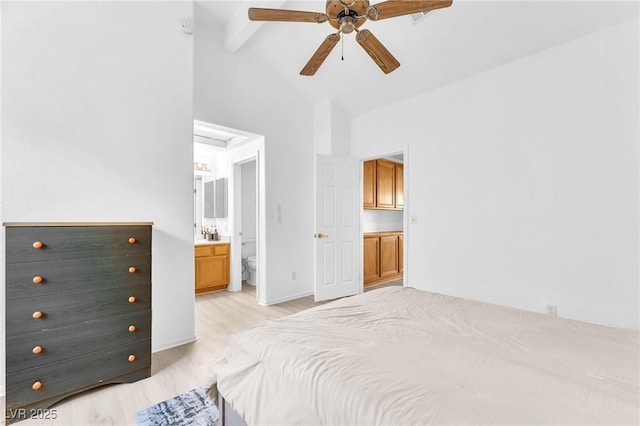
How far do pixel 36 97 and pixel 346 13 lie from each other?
7.15ft

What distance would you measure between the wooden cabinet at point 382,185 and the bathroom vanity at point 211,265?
8.00ft

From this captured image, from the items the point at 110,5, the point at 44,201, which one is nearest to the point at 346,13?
the point at 110,5

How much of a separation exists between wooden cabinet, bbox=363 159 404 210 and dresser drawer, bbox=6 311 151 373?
145 inches

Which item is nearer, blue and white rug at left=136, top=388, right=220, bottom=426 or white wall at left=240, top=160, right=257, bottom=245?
blue and white rug at left=136, top=388, right=220, bottom=426

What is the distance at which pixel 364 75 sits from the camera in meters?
3.74

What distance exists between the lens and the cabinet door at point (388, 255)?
17.4ft

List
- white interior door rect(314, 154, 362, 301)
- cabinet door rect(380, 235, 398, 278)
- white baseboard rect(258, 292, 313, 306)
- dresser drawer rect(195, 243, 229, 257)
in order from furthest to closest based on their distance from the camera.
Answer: cabinet door rect(380, 235, 398, 278), dresser drawer rect(195, 243, 229, 257), white interior door rect(314, 154, 362, 301), white baseboard rect(258, 292, 313, 306)

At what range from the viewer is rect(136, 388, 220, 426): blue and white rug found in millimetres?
1742

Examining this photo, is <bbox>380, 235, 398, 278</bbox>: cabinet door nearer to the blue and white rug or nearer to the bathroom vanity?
the bathroom vanity

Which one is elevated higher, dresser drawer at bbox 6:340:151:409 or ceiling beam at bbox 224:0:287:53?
ceiling beam at bbox 224:0:287:53

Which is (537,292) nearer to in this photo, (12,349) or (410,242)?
(410,242)

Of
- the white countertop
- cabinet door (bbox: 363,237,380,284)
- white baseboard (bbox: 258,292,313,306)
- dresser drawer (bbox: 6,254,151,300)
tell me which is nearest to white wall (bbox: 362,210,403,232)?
cabinet door (bbox: 363,237,380,284)

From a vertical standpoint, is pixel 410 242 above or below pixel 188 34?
below

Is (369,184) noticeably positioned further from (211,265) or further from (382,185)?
(211,265)
